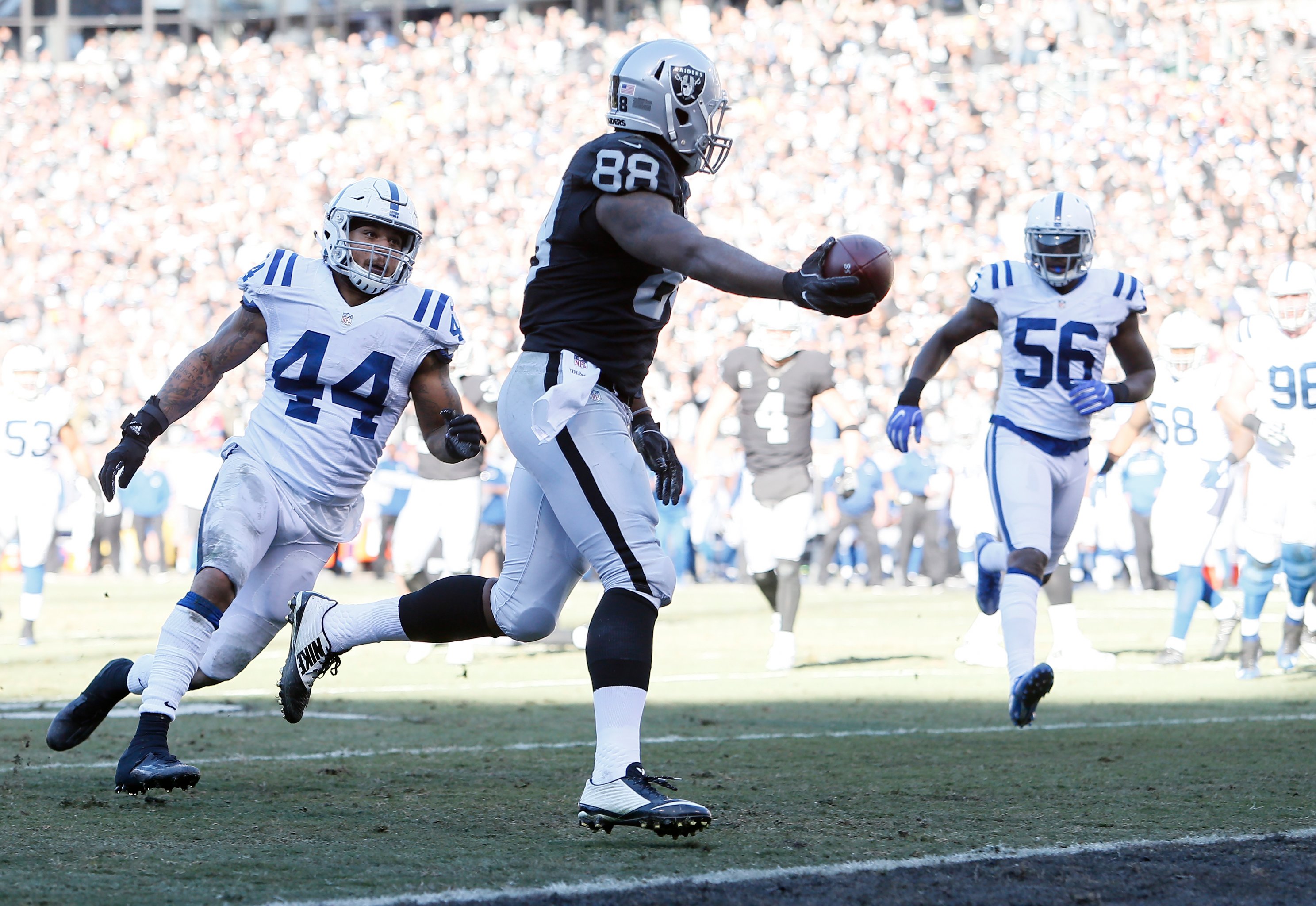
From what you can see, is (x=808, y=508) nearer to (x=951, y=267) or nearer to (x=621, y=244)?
(x=621, y=244)

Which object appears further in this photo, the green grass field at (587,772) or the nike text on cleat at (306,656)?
the nike text on cleat at (306,656)

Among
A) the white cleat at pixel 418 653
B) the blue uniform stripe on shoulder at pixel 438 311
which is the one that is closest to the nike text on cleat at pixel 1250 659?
the white cleat at pixel 418 653

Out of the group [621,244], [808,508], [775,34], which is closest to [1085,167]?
[775,34]

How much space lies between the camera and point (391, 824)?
171 inches

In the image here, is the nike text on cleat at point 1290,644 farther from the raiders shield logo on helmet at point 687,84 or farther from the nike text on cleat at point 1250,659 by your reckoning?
the raiders shield logo on helmet at point 687,84

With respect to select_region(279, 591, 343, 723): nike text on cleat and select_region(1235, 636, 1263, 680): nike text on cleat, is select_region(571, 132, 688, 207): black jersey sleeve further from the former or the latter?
select_region(1235, 636, 1263, 680): nike text on cleat

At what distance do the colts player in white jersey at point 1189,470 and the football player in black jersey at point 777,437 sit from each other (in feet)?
6.02

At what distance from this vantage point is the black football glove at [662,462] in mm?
4711

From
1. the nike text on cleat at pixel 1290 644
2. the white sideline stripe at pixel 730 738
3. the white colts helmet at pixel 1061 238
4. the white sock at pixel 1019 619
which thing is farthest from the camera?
the nike text on cleat at pixel 1290 644

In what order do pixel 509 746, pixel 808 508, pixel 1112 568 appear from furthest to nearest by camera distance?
pixel 1112 568, pixel 808 508, pixel 509 746

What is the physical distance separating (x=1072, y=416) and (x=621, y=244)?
334cm

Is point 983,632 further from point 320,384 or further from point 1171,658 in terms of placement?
point 320,384

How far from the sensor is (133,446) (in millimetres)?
5039

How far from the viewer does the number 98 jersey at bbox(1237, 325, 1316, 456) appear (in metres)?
8.90
